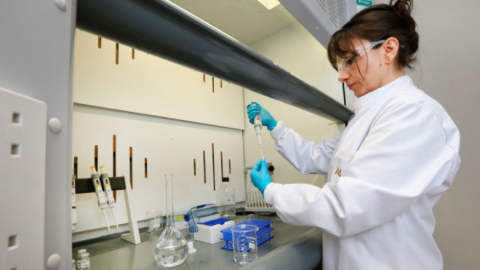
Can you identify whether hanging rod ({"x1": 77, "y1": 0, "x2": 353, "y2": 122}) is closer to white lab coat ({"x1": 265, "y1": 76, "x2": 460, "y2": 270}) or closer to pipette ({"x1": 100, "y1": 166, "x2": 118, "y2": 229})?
white lab coat ({"x1": 265, "y1": 76, "x2": 460, "y2": 270})

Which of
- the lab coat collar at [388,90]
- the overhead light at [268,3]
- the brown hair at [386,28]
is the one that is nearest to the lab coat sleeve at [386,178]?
the lab coat collar at [388,90]

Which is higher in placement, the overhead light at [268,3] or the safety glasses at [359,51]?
the overhead light at [268,3]

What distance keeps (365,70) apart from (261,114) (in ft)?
1.65

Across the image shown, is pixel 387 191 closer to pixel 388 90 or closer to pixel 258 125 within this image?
pixel 388 90

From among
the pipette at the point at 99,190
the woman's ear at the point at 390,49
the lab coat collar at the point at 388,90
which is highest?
the woman's ear at the point at 390,49

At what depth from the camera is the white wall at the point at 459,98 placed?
4.14 ft

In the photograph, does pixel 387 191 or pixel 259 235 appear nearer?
pixel 387 191

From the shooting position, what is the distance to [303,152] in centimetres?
118

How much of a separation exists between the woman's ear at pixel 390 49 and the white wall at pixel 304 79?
78cm

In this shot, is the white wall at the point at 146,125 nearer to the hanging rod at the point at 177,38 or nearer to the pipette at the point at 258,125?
the pipette at the point at 258,125

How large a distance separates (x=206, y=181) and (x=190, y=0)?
105 centimetres

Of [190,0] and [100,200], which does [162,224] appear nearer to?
[100,200]

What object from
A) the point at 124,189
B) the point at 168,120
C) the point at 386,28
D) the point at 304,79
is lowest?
the point at 124,189

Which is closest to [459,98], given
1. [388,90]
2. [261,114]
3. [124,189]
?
[388,90]
